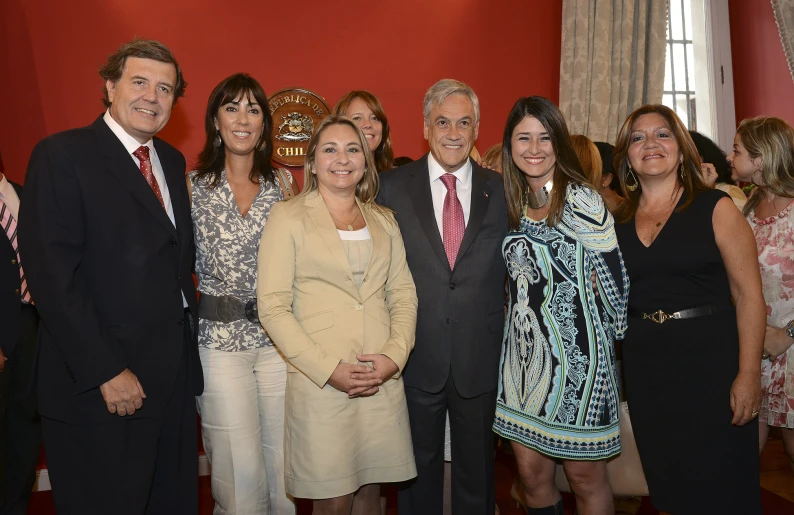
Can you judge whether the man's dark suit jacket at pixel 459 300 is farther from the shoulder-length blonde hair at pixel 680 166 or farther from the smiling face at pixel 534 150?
the shoulder-length blonde hair at pixel 680 166

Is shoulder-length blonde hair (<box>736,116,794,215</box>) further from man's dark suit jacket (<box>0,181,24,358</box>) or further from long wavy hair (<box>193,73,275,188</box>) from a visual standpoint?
man's dark suit jacket (<box>0,181,24,358</box>)

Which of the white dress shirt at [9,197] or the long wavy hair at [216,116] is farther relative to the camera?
the white dress shirt at [9,197]

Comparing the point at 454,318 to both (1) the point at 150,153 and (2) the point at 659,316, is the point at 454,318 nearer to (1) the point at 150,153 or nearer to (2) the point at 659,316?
(2) the point at 659,316

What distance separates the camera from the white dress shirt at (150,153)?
92.5 inches

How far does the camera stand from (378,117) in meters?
3.48

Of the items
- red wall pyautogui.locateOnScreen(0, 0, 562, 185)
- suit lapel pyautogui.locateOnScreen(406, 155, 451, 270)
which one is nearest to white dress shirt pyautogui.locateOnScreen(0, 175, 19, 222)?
red wall pyautogui.locateOnScreen(0, 0, 562, 185)

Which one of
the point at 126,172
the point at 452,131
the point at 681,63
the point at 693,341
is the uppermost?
the point at 681,63

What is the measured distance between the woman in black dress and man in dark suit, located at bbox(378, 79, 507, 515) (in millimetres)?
576

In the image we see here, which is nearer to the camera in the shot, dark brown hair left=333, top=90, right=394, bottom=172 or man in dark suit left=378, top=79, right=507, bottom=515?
man in dark suit left=378, top=79, right=507, bottom=515

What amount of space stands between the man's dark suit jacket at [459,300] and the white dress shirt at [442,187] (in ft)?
0.21

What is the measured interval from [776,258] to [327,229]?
2138mm

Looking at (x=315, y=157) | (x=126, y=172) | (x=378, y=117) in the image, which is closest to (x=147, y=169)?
(x=126, y=172)

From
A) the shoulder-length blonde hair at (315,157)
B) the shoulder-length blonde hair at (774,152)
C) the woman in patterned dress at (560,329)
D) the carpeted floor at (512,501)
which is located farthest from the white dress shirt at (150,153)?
the shoulder-length blonde hair at (774,152)

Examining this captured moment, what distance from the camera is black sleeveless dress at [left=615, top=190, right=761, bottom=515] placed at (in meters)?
2.45
